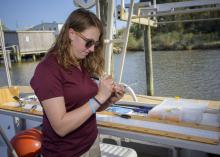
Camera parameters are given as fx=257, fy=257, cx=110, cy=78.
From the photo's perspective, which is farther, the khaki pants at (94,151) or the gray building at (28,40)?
the gray building at (28,40)

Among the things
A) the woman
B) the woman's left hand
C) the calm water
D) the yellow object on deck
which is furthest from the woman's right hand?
the calm water

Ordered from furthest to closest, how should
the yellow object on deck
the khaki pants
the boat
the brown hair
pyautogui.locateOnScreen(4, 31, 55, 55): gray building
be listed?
pyautogui.locateOnScreen(4, 31, 55, 55): gray building < the yellow object on deck < the boat < the khaki pants < the brown hair

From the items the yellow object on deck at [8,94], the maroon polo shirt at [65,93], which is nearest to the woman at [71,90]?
the maroon polo shirt at [65,93]

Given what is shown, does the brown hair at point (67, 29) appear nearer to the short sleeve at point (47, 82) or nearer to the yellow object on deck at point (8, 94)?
the short sleeve at point (47, 82)

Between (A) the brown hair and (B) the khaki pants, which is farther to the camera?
(B) the khaki pants

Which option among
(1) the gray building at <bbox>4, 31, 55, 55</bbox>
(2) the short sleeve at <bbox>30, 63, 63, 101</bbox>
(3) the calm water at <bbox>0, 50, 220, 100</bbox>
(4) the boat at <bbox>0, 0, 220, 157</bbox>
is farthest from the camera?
(1) the gray building at <bbox>4, 31, 55, 55</bbox>

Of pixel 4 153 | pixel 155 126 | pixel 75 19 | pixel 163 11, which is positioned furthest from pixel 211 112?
pixel 4 153

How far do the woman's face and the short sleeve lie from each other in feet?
0.61

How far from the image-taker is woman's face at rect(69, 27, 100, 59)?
1471 mm

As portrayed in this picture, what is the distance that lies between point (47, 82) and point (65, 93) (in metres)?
0.13

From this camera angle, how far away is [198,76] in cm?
1245

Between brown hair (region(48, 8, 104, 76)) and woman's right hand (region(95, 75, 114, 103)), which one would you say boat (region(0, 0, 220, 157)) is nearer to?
woman's right hand (region(95, 75, 114, 103))

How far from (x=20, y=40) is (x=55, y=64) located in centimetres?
3000

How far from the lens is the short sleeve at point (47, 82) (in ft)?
4.29
